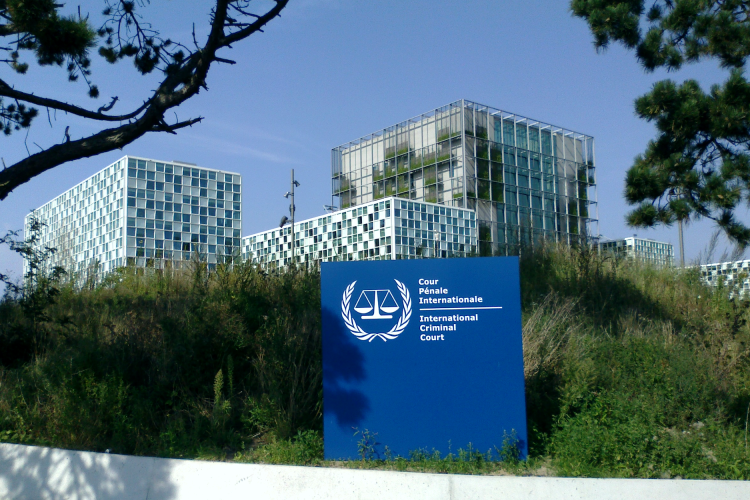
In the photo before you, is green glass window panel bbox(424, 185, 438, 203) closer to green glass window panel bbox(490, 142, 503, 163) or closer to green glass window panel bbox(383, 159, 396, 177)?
green glass window panel bbox(383, 159, 396, 177)

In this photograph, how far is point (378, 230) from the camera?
191 ft

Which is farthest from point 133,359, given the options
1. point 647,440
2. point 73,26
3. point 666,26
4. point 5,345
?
point 666,26

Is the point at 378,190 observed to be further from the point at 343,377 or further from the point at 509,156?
the point at 343,377

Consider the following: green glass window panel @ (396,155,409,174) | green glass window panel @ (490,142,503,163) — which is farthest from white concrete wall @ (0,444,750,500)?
green glass window panel @ (396,155,409,174)

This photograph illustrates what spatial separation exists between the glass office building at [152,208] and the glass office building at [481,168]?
15.7m

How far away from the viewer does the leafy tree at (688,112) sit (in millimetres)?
11023

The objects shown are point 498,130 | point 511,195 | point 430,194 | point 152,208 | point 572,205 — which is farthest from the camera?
point 572,205

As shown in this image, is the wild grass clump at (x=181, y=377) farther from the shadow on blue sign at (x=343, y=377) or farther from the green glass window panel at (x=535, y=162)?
the green glass window panel at (x=535, y=162)

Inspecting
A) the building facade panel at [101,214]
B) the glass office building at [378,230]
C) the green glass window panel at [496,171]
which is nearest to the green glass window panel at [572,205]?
the green glass window panel at [496,171]

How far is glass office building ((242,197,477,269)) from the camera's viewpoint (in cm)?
5734

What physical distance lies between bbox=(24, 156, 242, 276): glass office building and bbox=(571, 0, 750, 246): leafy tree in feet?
165

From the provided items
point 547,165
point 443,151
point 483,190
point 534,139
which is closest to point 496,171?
point 483,190

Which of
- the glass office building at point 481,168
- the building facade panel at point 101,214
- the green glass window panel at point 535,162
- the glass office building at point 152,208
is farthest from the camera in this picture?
the green glass window panel at point 535,162

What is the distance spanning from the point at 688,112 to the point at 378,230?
47.3 metres
